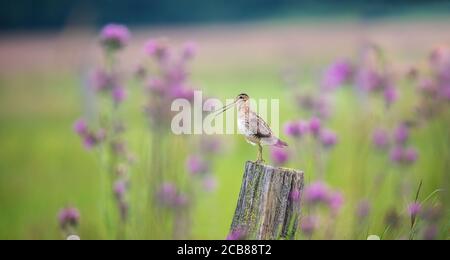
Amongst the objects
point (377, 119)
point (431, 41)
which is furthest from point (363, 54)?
point (431, 41)

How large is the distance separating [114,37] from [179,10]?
13.3 meters

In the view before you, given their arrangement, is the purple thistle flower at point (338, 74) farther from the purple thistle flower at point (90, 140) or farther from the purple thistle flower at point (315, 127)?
the purple thistle flower at point (90, 140)

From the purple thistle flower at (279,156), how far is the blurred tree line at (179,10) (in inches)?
390

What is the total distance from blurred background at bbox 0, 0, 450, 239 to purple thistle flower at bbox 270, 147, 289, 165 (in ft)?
0.04

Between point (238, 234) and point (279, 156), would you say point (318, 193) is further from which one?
point (238, 234)

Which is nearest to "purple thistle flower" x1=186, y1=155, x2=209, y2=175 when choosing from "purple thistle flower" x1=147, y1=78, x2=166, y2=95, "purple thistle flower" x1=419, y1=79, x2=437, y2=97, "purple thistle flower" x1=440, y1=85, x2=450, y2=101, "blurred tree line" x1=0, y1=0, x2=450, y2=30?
"purple thistle flower" x1=147, y1=78, x2=166, y2=95

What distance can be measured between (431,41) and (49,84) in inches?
229

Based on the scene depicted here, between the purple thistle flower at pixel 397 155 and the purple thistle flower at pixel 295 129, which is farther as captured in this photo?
the purple thistle flower at pixel 397 155

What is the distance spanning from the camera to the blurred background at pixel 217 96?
4.22 metres

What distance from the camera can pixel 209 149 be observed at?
512 cm

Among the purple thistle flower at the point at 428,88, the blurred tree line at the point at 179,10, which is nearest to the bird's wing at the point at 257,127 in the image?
the purple thistle flower at the point at 428,88
